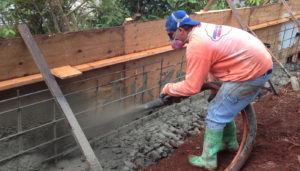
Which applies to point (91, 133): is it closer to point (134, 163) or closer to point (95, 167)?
point (134, 163)

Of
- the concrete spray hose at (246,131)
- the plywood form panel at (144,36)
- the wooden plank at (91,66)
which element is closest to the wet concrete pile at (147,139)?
the concrete spray hose at (246,131)

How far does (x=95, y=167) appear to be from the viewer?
211 cm

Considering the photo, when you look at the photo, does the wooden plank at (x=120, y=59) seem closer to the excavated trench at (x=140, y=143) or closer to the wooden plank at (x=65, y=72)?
the wooden plank at (x=65, y=72)

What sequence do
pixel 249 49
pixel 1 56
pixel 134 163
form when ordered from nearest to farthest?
pixel 249 49 → pixel 1 56 → pixel 134 163

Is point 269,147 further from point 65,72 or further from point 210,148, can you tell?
point 65,72

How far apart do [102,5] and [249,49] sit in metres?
2.78

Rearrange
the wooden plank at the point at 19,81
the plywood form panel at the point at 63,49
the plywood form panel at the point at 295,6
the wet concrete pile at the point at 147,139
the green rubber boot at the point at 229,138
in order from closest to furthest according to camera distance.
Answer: the wooden plank at the point at 19,81, the plywood form panel at the point at 63,49, the green rubber boot at the point at 229,138, the wet concrete pile at the point at 147,139, the plywood form panel at the point at 295,6

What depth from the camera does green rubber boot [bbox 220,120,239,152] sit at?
2.94 meters

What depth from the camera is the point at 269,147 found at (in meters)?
2.98

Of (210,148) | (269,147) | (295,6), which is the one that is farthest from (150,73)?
(295,6)

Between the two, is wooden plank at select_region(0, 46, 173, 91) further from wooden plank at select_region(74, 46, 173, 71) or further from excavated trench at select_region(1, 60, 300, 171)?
excavated trench at select_region(1, 60, 300, 171)

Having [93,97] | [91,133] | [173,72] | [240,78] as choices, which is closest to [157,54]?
[173,72]

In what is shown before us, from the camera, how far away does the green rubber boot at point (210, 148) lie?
2.59 metres

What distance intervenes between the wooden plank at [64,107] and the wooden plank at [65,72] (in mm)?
247
